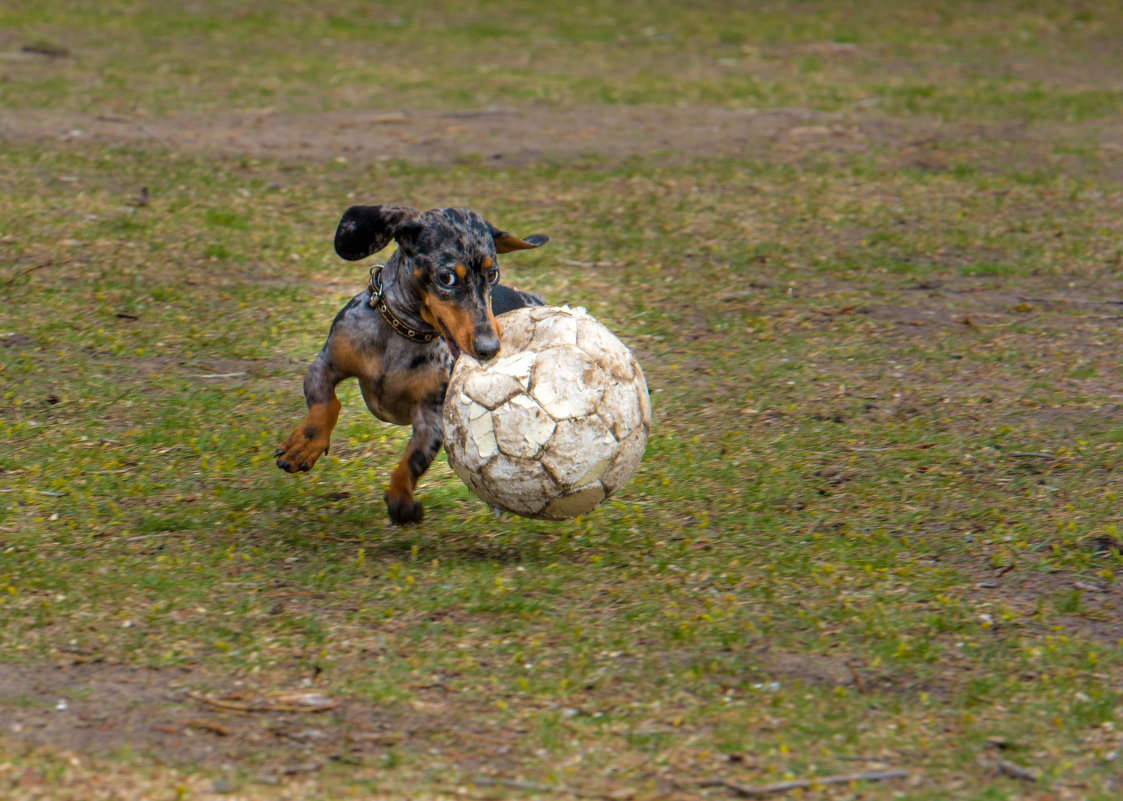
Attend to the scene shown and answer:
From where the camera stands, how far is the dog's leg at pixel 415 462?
251 inches

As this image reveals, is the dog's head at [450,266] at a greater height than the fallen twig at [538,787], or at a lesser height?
greater

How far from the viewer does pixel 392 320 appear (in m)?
6.40

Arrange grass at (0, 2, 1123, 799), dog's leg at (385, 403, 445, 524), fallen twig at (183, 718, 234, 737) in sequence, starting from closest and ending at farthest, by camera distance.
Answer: fallen twig at (183, 718, 234, 737), grass at (0, 2, 1123, 799), dog's leg at (385, 403, 445, 524)

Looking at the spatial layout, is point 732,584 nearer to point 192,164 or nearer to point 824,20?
point 192,164

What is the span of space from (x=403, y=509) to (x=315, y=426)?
611 mm

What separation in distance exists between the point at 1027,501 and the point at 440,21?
1438cm

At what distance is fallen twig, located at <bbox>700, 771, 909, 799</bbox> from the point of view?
4613mm

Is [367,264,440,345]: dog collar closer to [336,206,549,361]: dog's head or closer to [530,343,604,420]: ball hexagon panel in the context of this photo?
[336,206,549,361]: dog's head

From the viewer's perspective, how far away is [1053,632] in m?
5.64

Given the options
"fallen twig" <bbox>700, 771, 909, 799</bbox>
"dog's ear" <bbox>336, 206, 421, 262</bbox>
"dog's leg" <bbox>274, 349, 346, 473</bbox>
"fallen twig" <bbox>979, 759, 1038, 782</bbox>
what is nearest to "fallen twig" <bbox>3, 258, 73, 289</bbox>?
"dog's leg" <bbox>274, 349, 346, 473</bbox>

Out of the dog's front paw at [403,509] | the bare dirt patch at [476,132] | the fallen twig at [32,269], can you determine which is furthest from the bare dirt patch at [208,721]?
the bare dirt patch at [476,132]

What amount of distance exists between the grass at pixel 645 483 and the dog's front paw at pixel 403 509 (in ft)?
0.33

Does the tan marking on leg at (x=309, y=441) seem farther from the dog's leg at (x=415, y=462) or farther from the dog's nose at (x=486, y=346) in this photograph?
the dog's nose at (x=486, y=346)

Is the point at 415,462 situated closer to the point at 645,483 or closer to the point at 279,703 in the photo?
the point at 645,483
